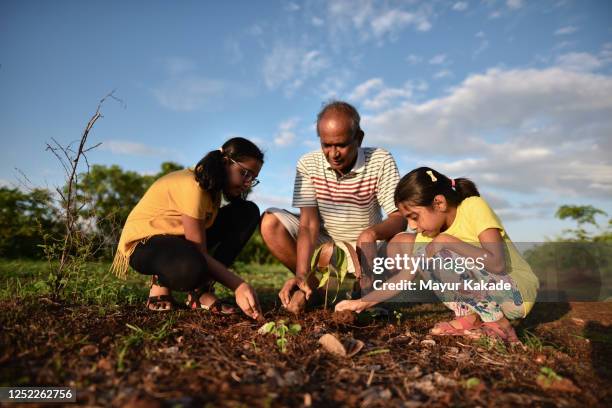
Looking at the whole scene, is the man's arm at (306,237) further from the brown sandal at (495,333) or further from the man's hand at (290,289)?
the brown sandal at (495,333)

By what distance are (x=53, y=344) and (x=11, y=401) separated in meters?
0.50

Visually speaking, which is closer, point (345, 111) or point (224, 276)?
point (224, 276)

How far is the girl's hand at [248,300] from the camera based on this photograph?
2547 mm

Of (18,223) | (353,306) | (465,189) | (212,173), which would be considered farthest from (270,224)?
(18,223)

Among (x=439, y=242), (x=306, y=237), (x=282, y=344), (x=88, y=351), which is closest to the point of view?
(x=88, y=351)

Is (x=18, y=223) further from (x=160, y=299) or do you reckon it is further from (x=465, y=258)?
(x=465, y=258)

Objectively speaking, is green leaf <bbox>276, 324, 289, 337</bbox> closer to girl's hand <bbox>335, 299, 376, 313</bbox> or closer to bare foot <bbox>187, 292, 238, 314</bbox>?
girl's hand <bbox>335, 299, 376, 313</bbox>

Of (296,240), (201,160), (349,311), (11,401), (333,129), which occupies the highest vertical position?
(333,129)

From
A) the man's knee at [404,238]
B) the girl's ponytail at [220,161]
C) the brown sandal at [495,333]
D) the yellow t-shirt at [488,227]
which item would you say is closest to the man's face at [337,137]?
the girl's ponytail at [220,161]

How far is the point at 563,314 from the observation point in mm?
3482

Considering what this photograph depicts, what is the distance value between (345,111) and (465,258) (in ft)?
4.34

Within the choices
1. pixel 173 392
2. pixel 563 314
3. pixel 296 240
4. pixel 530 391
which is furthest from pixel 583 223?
pixel 173 392

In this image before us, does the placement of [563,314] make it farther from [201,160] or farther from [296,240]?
[201,160]

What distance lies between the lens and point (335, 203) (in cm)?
348
